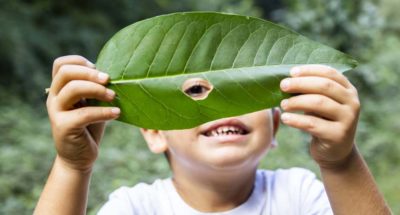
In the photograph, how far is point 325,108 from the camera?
0.94 meters

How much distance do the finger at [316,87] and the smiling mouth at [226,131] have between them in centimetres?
44

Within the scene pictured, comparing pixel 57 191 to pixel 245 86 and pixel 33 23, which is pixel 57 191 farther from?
pixel 33 23

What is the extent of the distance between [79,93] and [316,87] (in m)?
0.35

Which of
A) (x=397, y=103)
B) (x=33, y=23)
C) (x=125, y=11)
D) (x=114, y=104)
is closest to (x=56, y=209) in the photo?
(x=114, y=104)

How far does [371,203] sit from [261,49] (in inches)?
15.5

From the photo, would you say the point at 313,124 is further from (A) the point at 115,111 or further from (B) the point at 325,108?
(A) the point at 115,111

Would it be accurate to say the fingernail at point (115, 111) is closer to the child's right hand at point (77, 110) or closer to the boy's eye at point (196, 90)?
the child's right hand at point (77, 110)

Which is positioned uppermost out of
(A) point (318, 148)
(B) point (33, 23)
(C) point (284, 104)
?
(C) point (284, 104)

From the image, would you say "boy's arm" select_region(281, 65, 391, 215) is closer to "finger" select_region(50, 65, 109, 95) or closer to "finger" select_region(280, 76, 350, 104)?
"finger" select_region(280, 76, 350, 104)

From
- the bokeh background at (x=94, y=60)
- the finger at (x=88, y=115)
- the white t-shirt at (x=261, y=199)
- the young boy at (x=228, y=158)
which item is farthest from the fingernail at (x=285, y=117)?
the bokeh background at (x=94, y=60)

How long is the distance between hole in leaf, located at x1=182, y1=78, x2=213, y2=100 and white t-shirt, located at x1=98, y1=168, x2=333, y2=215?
2.13 feet

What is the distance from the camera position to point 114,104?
0.89 m

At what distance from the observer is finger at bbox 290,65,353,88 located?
2.83ft

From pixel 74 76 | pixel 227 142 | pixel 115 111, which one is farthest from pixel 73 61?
pixel 227 142
